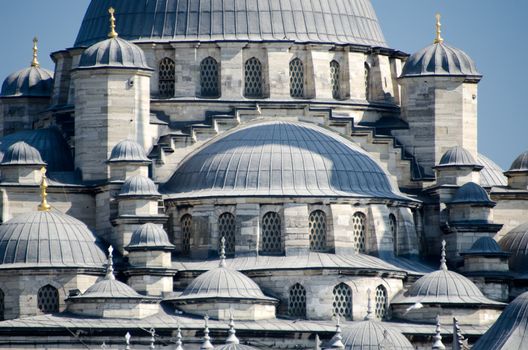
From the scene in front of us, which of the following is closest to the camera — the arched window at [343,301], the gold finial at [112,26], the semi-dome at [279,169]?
the arched window at [343,301]

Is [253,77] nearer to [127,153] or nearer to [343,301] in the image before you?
[127,153]

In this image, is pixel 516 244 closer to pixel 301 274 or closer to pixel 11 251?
pixel 301 274

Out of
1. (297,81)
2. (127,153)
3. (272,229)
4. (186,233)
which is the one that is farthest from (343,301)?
(297,81)

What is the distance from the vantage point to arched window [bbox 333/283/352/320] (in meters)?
120

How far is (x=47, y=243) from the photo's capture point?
119 m

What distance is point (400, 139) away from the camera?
13050 cm

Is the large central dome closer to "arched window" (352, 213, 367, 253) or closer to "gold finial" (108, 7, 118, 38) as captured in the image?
"gold finial" (108, 7, 118, 38)

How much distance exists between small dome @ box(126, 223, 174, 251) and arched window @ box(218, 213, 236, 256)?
307 cm

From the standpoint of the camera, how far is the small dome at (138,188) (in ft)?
397

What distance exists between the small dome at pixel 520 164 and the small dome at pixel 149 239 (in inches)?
719

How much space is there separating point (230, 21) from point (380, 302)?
53.2 feet

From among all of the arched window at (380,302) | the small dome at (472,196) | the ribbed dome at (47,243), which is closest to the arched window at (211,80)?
the small dome at (472,196)

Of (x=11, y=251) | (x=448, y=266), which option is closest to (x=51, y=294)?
(x=11, y=251)

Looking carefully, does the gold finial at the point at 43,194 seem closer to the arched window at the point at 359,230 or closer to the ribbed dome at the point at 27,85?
the arched window at the point at 359,230
